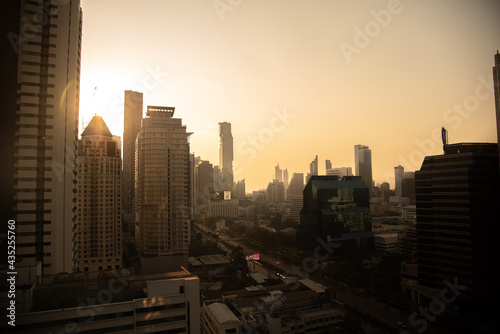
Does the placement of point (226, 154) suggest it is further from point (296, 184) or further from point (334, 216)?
point (334, 216)

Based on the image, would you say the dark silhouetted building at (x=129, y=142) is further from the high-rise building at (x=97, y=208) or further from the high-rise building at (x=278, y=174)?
the high-rise building at (x=278, y=174)

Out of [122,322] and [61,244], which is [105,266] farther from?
[122,322]

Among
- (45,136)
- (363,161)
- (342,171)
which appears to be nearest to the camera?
(45,136)

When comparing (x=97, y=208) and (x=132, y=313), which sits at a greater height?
(x=97, y=208)

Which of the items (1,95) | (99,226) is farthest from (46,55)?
(99,226)

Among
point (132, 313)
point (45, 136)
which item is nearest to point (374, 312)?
point (132, 313)

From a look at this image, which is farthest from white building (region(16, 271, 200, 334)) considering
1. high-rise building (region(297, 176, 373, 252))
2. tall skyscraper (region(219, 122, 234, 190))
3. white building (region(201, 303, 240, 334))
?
tall skyscraper (region(219, 122, 234, 190))
